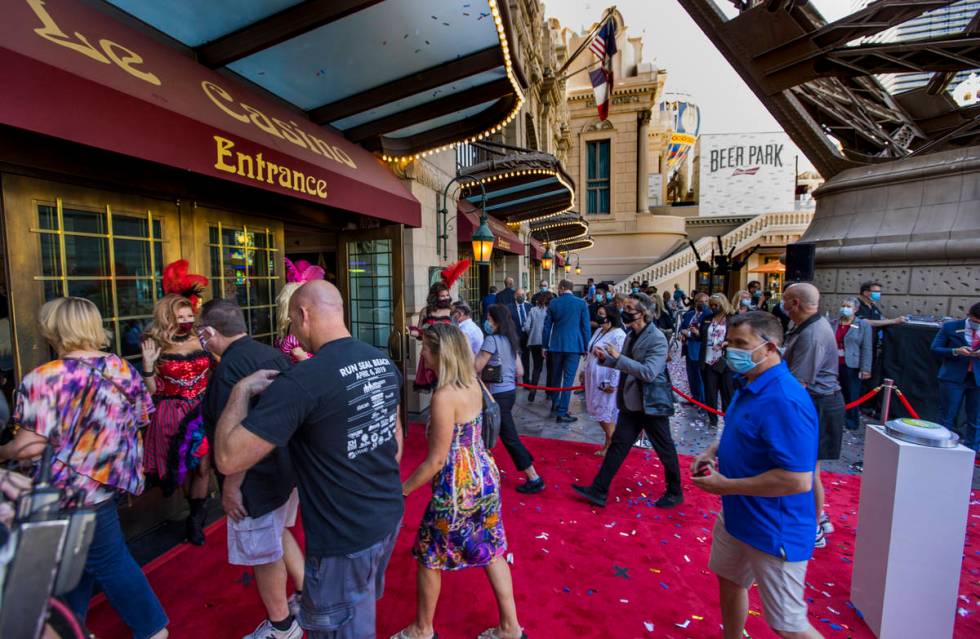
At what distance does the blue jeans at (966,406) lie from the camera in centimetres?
562

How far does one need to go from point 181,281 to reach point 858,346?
8.71 m

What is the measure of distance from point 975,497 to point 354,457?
649cm

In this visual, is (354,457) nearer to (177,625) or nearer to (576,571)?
(177,625)

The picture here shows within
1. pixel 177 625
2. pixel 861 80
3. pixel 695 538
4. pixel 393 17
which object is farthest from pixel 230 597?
pixel 861 80

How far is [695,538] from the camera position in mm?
3971

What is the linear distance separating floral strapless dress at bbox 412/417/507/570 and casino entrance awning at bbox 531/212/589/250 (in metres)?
14.7

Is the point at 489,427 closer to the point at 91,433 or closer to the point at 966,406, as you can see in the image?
the point at 91,433

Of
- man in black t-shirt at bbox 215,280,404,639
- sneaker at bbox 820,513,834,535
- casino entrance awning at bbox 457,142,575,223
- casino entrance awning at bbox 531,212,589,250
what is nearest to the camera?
man in black t-shirt at bbox 215,280,404,639

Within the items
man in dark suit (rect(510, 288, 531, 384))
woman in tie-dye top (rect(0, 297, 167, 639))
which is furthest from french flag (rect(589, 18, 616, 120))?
woman in tie-dye top (rect(0, 297, 167, 639))

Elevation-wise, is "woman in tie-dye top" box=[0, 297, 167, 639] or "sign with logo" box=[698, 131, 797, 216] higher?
"sign with logo" box=[698, 131, 797, 216]

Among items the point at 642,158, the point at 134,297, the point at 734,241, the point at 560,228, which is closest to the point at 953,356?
the point at 134,297

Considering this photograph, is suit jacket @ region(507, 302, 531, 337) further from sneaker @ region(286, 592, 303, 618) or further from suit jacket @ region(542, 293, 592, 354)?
sneaker @ region(286, 592, 303, 618)

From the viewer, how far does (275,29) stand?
12.4 ft

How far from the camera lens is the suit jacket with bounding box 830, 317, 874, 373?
21.4 feet
